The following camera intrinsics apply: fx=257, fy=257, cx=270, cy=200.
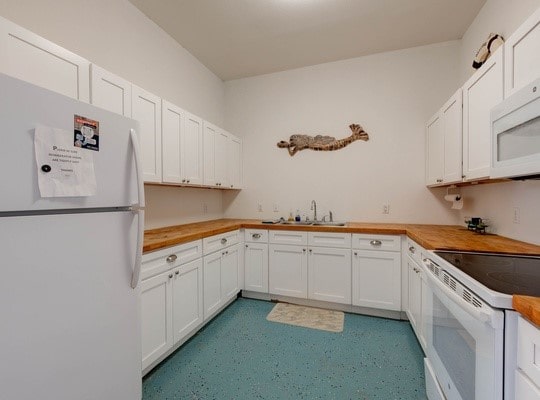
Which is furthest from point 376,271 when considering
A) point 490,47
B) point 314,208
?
point 490,47

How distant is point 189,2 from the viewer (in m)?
2.28

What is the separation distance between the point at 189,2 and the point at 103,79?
120 centimetres

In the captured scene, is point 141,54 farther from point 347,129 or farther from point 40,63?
point 347,129

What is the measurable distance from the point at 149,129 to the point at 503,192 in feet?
9.45

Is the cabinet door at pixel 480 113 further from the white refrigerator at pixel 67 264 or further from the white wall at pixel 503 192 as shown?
the white refrigerator at pixel 67 264

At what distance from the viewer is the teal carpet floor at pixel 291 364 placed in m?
1.64

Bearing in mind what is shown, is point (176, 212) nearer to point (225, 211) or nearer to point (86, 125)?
point (225, 211)

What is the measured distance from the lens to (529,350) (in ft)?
2.67

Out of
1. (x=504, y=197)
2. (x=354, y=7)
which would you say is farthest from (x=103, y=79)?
Result: (x=504, y=197)

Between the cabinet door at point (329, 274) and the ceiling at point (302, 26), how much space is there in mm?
2315

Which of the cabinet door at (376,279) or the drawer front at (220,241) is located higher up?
the drawer front at (220,241)

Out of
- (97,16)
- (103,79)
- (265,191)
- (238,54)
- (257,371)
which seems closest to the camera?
(103,79)

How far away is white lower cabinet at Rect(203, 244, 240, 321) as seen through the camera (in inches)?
94.5

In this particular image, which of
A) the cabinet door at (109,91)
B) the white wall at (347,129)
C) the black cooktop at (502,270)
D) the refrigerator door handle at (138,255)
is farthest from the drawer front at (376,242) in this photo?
the cabinet door at (109,91)
